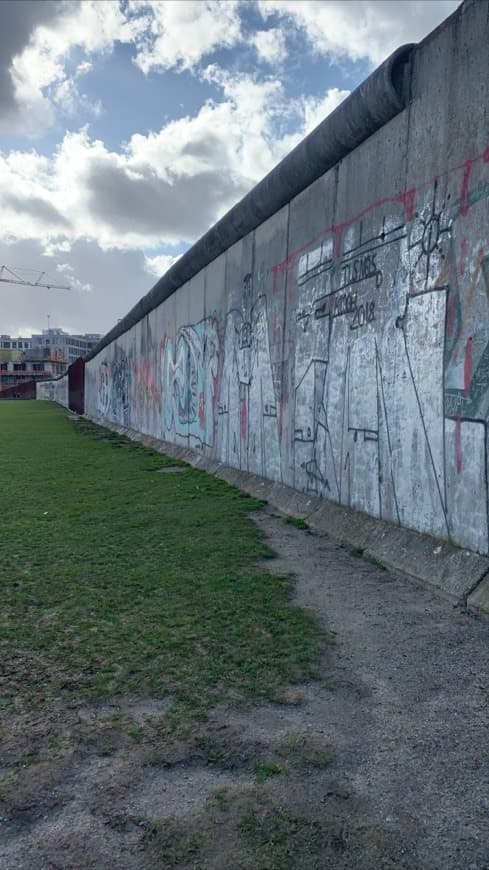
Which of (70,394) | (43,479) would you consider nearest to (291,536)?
(43,479)

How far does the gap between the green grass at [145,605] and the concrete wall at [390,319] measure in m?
1.19

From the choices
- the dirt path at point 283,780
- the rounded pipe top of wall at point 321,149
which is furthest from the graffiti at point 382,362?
the dirt path at point 283,780

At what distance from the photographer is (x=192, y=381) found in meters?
12.8

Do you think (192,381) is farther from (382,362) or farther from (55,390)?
(55,390)

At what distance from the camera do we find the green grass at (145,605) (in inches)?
123

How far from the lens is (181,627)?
376cm

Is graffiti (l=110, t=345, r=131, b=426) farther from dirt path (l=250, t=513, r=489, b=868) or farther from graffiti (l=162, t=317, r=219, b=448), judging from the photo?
dirt path (l=250, t=513, r=489, b=868)

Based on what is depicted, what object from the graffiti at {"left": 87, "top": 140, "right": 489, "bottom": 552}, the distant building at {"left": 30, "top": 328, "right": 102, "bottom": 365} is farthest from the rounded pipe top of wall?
the distant building at {"left": 30, "top": 328, "right": 102, "bottom": 365}

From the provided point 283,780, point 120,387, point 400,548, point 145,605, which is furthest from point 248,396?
point 120,387

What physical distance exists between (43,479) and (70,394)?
3571 cm

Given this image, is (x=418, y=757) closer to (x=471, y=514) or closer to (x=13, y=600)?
(x=471, y=514)

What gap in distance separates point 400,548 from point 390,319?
191cm

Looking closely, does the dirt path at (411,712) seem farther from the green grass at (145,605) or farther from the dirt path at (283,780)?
the green grass at (145,605)

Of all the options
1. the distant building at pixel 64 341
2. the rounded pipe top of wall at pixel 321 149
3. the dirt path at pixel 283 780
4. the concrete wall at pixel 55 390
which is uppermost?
the distant building at pixel 64 341
